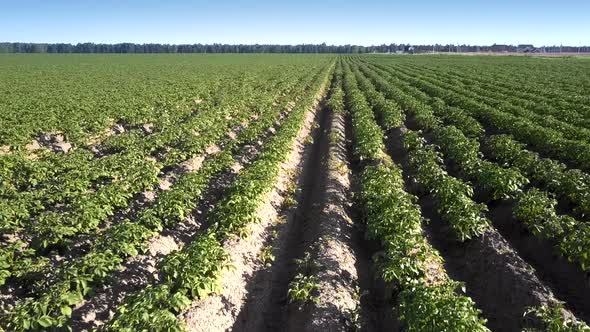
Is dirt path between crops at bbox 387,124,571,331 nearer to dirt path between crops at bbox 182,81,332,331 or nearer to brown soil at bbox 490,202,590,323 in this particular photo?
brown soil at bbox 490,202,590,323

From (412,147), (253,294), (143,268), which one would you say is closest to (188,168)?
(143,268)

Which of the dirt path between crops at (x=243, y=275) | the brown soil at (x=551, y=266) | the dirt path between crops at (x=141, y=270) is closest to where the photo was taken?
the dirt path between crops at (x=141, y=270)

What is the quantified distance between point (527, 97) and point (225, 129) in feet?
71.8

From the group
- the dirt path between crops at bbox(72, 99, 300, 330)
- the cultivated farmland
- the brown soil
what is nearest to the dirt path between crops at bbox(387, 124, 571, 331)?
the cultivated farmland

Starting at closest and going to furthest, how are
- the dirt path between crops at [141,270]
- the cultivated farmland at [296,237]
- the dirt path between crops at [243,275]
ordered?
the cultivated farmland at [296,237] < the dirt path between crops at [141,270] < the dirt path between crops at [243,275]

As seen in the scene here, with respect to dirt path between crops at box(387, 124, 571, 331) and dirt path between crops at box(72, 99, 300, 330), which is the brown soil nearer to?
dirt path between crops at box(387, 124, 571, 331)

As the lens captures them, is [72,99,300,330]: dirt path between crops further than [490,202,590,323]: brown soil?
No

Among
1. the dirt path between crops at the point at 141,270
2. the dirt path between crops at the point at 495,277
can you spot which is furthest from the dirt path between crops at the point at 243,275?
the dirt path between crops at the point at 495,277

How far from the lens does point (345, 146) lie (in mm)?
18203

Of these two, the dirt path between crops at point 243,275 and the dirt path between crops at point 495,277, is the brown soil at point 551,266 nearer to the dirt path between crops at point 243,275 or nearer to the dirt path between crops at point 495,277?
the dirt path between crops at point 495,277

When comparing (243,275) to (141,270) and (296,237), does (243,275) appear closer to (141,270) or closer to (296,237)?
(141,270)

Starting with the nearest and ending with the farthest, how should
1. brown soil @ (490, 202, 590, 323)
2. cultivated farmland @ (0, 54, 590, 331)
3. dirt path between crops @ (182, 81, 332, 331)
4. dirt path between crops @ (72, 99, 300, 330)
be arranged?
cultivated farmland @ (0, 54, 590, 331)
dirt path between crops @ (72, 99, 300, 330)
dirt path between crops @ (182, 81, 332, 331)
brown soil @ (490, 202, 590, 323)

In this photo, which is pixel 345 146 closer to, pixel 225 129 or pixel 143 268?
pixel 225 129

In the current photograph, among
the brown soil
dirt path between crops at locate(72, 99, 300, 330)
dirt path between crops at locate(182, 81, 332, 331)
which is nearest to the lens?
dirt path between crops at locate(72, 99, 300, 330)
